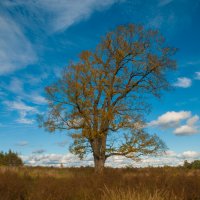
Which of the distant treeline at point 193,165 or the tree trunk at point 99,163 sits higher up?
the distant treeline at point 193,165

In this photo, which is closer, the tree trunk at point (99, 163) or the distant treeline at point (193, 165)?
the tree trunk at point (99, 163)

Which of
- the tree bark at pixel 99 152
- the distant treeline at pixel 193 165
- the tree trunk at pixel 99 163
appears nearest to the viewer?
the tree bark at pixel 99 152

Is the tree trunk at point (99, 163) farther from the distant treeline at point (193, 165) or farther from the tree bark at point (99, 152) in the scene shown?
the distant treeline at point (193, 165)

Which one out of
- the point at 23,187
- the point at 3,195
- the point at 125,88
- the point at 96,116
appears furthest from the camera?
the point at 125,88

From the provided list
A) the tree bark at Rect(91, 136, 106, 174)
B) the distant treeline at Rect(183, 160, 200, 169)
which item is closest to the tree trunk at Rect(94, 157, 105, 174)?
the tree bark at Rect(91, 136, 106, 174)

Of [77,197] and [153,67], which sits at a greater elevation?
[153,67]

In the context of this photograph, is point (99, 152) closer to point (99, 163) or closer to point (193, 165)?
point (99, 163)

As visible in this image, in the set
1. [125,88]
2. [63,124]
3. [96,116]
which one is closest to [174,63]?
[125,88]

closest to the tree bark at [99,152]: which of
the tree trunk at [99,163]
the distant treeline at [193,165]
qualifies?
the tree trunk at [99,163]

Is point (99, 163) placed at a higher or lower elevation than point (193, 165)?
lower

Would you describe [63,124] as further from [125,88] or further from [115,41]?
[115,41]

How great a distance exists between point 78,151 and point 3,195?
12535mm

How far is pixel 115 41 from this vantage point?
22.6 metres

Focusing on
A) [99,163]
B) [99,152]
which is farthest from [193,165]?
[99,152]
